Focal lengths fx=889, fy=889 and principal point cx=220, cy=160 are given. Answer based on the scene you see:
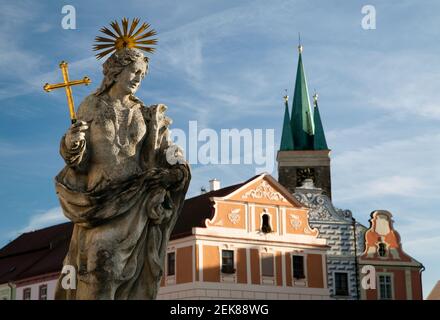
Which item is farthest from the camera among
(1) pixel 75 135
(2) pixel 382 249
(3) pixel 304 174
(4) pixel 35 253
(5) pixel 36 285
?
(3) pixel 304 174

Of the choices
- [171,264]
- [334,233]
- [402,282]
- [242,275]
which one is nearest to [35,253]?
[171,264]

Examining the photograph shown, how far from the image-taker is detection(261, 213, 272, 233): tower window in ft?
109

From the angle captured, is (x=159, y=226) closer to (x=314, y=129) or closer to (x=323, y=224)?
(x=323, y=224)

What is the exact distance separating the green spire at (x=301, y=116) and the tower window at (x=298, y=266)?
21.7 m

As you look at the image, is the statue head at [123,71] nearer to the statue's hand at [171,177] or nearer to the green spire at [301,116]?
the statue's hand at [171,177]

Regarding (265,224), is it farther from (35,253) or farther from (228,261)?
(35,253)

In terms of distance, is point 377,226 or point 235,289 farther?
point 377,226

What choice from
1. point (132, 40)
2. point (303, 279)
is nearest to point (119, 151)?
point (132, 40)

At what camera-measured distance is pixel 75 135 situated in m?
5.77

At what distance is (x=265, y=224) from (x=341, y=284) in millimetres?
4890

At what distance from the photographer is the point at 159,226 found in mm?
6035

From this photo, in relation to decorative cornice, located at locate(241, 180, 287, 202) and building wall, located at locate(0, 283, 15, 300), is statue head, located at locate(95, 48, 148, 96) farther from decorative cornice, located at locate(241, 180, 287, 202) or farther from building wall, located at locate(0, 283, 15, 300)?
building wall, located at locate(0, 283, 15, 300)

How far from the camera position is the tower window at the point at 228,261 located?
3222cm

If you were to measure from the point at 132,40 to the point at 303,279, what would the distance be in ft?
92.4
